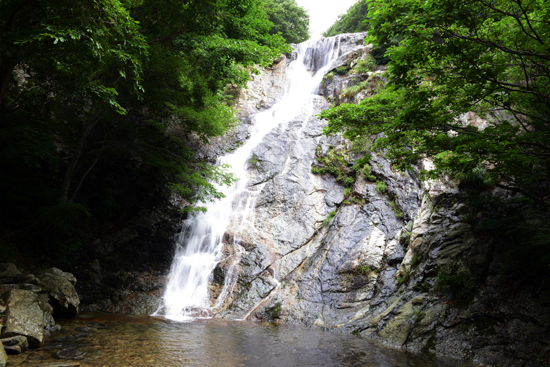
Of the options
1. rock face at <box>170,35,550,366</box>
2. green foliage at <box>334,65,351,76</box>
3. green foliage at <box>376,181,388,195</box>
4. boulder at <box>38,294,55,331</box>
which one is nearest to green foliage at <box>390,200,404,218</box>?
rock face at <box>170,35,550,366</box>

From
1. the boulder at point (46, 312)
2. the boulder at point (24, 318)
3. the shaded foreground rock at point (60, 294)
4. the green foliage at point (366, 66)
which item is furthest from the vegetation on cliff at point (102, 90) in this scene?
the green foliage at point (366, 66)

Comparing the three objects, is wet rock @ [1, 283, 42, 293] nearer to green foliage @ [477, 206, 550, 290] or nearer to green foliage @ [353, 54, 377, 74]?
green foliage @ [477, 206, 550, 290]

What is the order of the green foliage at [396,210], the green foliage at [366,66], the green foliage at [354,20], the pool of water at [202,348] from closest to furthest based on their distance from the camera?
1. the pool of water at [202,348]
2. the green foliage at [396,210]
3. the green foliage at [366,66]
4. the green foliage at [354,20]

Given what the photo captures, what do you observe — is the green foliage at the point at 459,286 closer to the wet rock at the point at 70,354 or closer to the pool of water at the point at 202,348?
the pool of water at the point at 202,348

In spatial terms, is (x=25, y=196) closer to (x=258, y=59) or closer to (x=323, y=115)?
(x=258, y=59)

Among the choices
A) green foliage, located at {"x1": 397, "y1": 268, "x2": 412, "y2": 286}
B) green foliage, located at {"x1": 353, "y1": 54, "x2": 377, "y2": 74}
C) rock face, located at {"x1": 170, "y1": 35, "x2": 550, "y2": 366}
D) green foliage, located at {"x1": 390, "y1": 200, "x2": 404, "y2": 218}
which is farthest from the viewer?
green foliage, located at {"x1": 353, "y1": 54, "x2": 377, "y2": 74}

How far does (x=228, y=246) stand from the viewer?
12570 mm

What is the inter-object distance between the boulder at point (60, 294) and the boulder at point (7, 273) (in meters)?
0.72

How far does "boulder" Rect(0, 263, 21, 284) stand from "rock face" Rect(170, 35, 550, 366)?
593cm

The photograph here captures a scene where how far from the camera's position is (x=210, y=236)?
13.0 meters

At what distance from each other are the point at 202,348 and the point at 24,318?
3.10 m

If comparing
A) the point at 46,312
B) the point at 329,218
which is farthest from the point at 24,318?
the point at 329,218

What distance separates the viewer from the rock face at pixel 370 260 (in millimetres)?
6285

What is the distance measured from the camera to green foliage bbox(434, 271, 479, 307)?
688 cm
